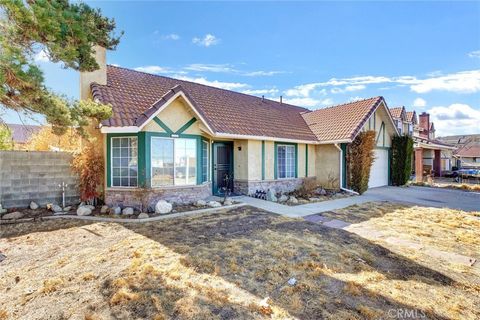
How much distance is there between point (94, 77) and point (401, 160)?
64.5 feet

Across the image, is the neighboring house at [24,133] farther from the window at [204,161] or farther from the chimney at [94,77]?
the window at [204,161]

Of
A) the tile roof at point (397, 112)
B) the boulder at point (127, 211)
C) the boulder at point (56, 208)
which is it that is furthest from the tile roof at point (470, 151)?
the boulder at point (56, 208)

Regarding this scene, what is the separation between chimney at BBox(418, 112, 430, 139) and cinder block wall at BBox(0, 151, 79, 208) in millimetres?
37284

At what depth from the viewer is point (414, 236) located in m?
7.41

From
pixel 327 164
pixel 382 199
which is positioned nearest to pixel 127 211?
pixel 327 164

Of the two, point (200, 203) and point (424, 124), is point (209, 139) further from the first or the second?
point (424, 124)

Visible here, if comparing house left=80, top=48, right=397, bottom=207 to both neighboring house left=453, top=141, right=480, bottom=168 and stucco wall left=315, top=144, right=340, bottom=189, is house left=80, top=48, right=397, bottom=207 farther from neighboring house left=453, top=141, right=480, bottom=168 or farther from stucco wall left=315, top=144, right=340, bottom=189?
neighboring house left=453, top=141, right=480, bottom=168

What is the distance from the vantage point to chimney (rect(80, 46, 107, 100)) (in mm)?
11195

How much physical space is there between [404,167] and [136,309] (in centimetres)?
1965

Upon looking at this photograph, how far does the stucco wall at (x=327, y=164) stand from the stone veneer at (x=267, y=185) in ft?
5.17

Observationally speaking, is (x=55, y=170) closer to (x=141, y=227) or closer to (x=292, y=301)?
(x=141, y=227)

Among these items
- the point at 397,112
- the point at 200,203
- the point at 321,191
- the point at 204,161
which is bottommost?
the point at 321,191

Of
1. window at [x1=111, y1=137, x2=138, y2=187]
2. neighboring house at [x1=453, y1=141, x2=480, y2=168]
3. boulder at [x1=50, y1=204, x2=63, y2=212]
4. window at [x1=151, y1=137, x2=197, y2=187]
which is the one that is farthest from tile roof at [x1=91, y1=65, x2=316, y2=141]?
neighboring house at [x1=453, y1=141, x2=480, y2=168]

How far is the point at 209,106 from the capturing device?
46.5 ft
